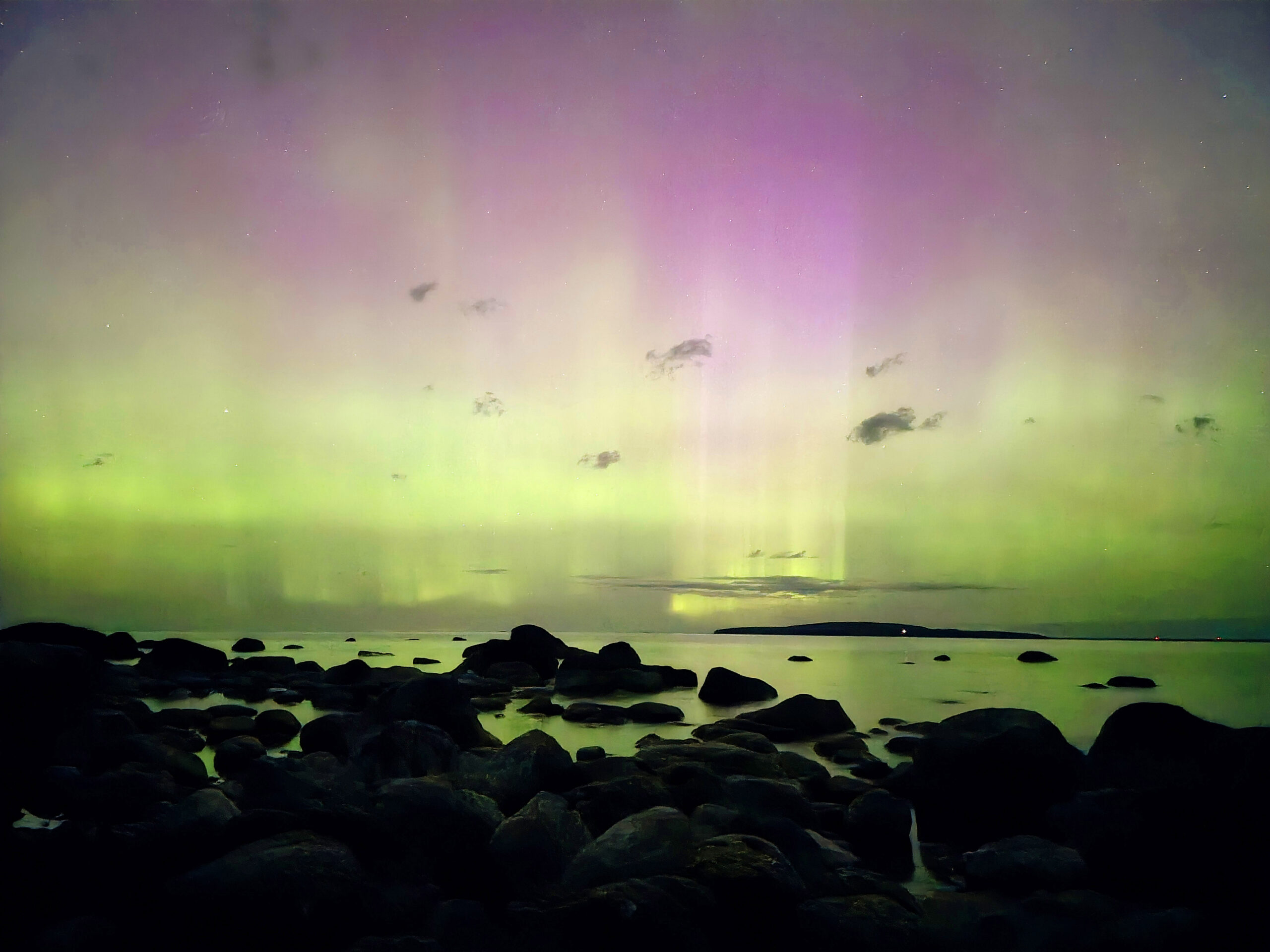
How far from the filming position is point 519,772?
22.6 feet

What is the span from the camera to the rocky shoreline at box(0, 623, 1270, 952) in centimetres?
436

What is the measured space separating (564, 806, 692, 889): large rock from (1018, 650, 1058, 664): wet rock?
31.2 meters

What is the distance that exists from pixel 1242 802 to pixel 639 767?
4681 millimetres

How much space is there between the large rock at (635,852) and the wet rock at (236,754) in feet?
15.3

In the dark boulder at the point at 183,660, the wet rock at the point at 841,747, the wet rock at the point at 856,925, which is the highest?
the wet rock at the point at 856,925

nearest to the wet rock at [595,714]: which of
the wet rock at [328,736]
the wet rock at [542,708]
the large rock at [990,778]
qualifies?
the wet rock at [542,708]

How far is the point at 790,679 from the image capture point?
862 inches

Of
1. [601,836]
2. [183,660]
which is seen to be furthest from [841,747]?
[183,660]

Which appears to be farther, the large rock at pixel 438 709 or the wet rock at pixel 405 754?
the large rock at pixel 438 709

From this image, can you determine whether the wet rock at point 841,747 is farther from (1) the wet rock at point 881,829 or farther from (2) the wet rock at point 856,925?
(2) the wet rock at point 856,925

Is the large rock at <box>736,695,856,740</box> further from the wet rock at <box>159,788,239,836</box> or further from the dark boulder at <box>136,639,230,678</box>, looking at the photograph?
the dark boulder at <box>136,639,230,678</box>

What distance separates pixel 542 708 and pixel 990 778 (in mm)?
8301

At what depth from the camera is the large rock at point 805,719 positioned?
430 inches

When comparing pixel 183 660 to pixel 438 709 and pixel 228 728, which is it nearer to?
pixel 228 728
